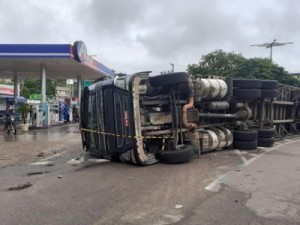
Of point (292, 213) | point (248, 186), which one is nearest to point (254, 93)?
point (248, 186)

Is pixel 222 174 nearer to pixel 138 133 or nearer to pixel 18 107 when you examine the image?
pixel 138 133

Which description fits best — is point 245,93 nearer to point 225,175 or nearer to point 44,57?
point 225,175

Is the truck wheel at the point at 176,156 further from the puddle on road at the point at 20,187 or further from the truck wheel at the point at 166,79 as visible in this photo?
the puddle on road at the point at 20,187

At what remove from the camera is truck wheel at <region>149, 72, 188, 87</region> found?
9.36 meters

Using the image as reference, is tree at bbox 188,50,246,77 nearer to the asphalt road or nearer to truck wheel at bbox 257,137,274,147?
truck wheel at bbox 257,137,274,147

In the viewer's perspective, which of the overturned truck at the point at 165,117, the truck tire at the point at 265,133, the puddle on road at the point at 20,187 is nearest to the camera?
the puddle on road at the point at 20,187

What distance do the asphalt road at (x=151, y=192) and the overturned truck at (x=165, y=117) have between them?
47 centimetres

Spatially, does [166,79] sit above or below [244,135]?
above

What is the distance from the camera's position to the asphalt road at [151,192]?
509cm

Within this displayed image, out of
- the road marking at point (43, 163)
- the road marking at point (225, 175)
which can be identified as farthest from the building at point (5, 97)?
the road marking at point (225, 175)

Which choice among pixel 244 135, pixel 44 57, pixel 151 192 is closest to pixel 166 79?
pixel 151 192

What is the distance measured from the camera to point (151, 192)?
21.1 ft

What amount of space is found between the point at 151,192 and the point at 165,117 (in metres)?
3.40

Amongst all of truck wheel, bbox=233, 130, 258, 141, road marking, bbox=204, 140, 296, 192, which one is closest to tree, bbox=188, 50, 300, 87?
truck wheel, bbox=233, 130, 258, 141
